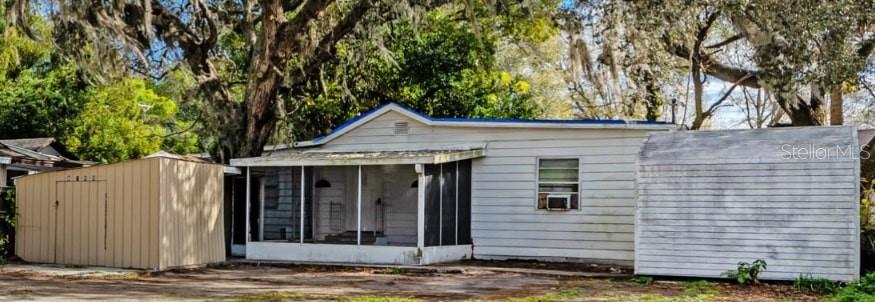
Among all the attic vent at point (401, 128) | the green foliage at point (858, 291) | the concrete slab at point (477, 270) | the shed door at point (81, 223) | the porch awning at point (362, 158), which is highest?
the attic vent at point (401, 128)

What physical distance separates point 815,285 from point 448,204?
6.48 metres

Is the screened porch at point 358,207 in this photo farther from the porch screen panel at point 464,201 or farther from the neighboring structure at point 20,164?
the neighboring structure at point 20,164

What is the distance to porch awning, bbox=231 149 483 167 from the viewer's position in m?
15.1

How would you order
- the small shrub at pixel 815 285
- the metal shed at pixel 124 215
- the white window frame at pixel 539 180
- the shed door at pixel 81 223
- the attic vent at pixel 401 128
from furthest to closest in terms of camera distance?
the attic vent at pixel 401 128
the white window frame at pixel 539 180
the shed door at pixel 81 223
the metal shed at pixel 124 215
the small shrub at pixel 815 285

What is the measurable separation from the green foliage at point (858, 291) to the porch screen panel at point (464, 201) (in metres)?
6.96

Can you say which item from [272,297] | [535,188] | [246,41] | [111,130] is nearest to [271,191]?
[246,41]

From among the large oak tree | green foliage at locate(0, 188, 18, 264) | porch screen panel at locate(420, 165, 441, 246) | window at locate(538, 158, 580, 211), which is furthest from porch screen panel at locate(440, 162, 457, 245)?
green foliage at locate(0, 188, 18, 264)

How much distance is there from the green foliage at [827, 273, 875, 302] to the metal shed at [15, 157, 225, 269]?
32.0ft

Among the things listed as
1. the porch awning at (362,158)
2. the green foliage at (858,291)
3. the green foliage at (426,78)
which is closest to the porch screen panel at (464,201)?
the porch awning at (362,158)

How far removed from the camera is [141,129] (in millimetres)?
29625

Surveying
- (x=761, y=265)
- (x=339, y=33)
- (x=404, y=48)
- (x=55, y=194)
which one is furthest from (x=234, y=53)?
(x=761, y=265)

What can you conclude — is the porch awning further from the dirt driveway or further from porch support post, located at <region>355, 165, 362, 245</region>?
the dirt driveway

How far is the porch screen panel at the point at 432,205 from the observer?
15289 mm

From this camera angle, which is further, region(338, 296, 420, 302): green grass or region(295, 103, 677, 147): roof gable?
region(295, 103, 677, 147): roof gable
